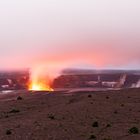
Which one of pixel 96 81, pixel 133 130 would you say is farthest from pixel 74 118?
pixel 96 81

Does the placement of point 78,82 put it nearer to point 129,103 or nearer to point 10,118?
point 129,103

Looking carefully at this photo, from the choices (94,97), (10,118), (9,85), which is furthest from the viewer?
(9,85)

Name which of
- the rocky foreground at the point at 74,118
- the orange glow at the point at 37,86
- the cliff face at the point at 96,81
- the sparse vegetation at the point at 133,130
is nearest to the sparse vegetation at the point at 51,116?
the rocky foreground at the point at 74,118

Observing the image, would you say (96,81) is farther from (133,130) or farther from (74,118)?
(133,130)

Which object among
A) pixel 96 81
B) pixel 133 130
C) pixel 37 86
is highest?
pixel 96 81

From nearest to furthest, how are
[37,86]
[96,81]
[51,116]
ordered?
1. [51,116]
2. [37,86]
3. [96,81]

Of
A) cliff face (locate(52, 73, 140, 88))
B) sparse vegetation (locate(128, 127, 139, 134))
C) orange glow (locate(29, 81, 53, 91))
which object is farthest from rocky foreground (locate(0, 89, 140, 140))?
cliff face (locate(52, 73, 140, 88))

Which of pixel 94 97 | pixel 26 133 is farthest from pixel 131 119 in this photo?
pixel 94 97
